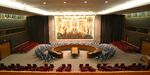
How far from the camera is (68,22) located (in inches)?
1289

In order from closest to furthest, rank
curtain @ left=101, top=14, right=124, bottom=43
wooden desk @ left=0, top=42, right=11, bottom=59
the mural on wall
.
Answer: wooden desk @ left=0, top=42, right=11, bottom=59, curtain @ left=101, top=14, right=124, bottom=43, the mural on wall

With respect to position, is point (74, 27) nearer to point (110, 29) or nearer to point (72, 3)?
point (110, 29)

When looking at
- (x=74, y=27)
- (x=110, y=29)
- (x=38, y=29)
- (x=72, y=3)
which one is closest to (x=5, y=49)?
(x=72, y=3)

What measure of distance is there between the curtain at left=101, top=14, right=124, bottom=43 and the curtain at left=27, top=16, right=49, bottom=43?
8.68 meters

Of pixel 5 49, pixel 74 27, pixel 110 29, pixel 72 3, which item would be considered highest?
pixel 72 3

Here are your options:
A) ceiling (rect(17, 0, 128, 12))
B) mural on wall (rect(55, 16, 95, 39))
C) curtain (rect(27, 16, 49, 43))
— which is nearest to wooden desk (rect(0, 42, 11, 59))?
ceiling (rect(17, 0, 128, 12))

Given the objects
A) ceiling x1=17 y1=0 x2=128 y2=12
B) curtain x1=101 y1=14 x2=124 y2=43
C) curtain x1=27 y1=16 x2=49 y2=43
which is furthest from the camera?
curtain x1=27 y1=16 x2=49 y2=43

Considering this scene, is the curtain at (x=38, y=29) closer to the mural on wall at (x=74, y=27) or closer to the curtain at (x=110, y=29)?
the mural on wall at (x=74, y=27)

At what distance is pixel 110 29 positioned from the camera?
3195cm

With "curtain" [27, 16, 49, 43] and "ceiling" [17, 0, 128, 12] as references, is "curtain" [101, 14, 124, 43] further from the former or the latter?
"ceiling" [17, 0, 128, 12]

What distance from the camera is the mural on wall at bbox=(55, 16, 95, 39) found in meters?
32.6

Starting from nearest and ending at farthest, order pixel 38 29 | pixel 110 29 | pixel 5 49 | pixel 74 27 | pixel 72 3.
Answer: pixel 72 3 → pixel 5 49 → pixel 110 29 → pixel 38 29 → pixel 74 27

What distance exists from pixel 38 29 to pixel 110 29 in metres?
11.1

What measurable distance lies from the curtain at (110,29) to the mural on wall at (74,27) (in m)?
1.77
